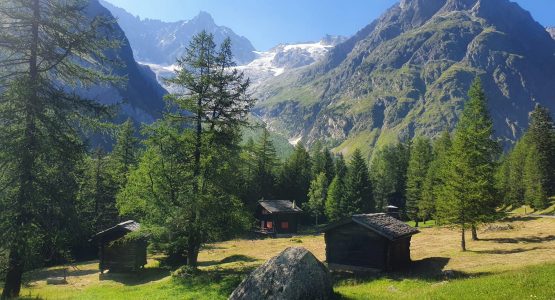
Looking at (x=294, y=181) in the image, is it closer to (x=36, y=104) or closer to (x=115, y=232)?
(x=115, y=232)

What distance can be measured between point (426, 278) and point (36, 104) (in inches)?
885

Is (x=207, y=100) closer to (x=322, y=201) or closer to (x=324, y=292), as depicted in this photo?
(x=324, y=292)

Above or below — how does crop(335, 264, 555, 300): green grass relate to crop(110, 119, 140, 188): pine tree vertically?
below

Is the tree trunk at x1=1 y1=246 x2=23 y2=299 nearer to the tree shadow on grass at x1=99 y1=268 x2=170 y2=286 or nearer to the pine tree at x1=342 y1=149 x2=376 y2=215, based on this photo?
the tree shadow on grass at x1=99 y1=268 x2=170 y2=286

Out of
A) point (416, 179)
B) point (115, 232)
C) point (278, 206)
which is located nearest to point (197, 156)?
point (115, 232)

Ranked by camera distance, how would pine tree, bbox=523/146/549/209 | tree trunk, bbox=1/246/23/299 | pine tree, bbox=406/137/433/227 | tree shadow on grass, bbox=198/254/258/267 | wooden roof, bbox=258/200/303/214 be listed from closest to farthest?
tree trunk, bbox=1/246/23/299, tree shadow on grass, bbox=198/254/258/267, pine tree, bbox=523/146/549/209, wooden roof, bbox=258/200/303/214, pine tree, bbox=406/137/433/227

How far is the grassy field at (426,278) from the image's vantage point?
57.9 feet

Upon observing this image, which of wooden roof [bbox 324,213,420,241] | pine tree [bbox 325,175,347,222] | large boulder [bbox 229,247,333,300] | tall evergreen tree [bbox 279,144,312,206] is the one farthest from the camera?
tall evergreen tree [bbox 279,144,312,206]

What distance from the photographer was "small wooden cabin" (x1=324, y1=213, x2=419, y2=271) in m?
29.8

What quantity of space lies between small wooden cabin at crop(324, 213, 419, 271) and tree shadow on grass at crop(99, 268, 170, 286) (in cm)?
1345

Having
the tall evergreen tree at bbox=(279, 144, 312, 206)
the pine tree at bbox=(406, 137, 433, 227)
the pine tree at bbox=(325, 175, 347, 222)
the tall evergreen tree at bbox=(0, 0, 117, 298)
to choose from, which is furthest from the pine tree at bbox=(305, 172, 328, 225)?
the tall evergreen tree at bbox=(0, 0, 117, 298)

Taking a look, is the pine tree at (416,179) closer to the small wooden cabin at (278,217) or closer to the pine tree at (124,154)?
the small wooden cabin at (278,217)

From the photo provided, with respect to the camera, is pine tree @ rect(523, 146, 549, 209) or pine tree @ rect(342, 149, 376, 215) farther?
pine tree @ rect(342, 149, 376, 215)

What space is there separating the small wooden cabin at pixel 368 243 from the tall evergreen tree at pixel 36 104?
63.1 feet
